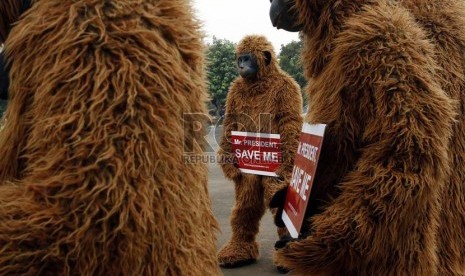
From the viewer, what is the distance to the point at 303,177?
1507 mm

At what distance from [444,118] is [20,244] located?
1109 millimetres

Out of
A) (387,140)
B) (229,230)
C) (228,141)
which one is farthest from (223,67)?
(387,140)

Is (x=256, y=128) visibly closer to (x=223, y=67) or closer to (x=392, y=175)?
(x=392, y=175)

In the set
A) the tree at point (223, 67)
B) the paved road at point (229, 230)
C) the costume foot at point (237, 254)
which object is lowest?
the paved road at point (229, 230)

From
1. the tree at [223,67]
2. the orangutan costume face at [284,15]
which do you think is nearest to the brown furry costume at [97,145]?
the orangutan costume face at [284,15]

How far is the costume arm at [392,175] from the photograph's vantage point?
1.24m

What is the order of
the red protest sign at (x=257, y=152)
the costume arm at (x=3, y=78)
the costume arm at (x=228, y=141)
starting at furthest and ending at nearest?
the costume arm at (x=228, y=141) < the red protest sign at (x=257, y=152) < the costume arm at (x=3, y=78)

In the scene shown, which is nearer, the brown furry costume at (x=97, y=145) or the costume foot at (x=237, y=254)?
the brown furry costume at (x=97, y=145)

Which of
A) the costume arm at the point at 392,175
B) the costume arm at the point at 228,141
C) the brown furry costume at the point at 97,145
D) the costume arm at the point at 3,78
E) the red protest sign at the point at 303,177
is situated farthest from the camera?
the costume arm at the point at 228,141

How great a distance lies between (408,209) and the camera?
1.24m

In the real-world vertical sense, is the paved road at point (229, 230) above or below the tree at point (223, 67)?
below

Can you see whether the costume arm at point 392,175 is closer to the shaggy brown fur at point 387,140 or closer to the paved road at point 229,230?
the shaggy brown fur at point 387,140

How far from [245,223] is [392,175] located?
9.02 feet

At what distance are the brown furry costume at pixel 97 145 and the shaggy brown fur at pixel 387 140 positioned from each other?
0.51 metres
